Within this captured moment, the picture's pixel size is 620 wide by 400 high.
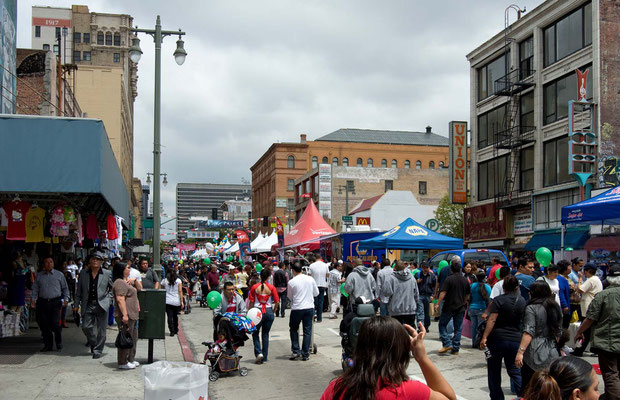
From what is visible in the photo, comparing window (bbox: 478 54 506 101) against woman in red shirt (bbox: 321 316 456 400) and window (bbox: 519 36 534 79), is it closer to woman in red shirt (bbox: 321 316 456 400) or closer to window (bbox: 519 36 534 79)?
window (bbox: 519 36 534 79)

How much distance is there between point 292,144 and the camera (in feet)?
310

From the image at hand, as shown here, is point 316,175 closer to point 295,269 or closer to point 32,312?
point 32,312

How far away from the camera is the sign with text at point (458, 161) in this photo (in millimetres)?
40188

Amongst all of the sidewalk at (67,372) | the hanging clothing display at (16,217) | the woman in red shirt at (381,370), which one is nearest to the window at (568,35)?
the sidewalk at (67,372)

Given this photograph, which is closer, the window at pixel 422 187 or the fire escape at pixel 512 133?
the fire escape at pixel 512 133

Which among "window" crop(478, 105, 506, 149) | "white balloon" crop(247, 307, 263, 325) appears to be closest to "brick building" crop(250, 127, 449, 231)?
"window" crop(478, 105, 506, 149)

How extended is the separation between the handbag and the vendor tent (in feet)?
32.6

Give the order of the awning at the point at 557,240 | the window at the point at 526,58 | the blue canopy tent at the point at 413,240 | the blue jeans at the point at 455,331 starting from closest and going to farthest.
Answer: the blue jeans at the point at 455,331, the blue canopy tent at the point at 413,240, the awning at the point at 557,240, the window at the point at 526,58

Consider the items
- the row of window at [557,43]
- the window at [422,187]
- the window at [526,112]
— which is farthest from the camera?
the window at [422,187]

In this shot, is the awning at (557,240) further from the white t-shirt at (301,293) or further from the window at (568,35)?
the white t-shirt at (301,293)

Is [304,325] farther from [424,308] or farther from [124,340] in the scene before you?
[424,308]

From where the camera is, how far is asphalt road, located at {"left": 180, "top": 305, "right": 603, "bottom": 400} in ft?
31.6

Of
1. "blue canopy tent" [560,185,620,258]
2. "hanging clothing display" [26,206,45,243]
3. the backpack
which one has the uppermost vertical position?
Answer: "blue canopy tent" [560,185,620,258]

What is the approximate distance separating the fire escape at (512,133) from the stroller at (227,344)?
27.0 meters
